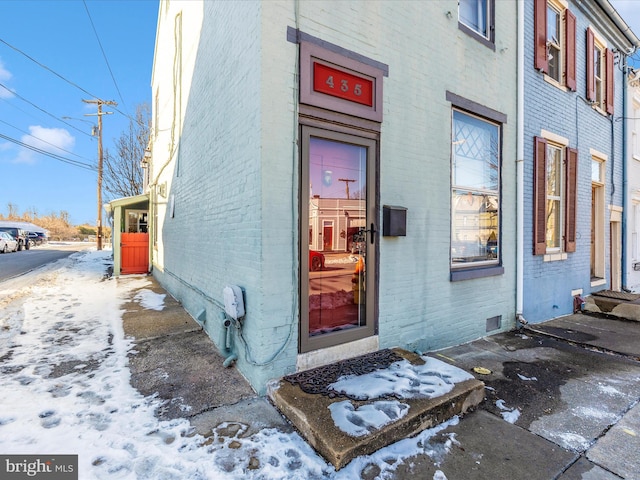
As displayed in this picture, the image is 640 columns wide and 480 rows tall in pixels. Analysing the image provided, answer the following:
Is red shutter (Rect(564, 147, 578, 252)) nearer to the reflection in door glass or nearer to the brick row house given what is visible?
the brick row house

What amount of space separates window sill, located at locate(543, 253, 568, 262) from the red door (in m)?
11.1

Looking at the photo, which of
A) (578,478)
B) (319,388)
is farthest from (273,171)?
(578,478)

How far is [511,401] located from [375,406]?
1.38 metres

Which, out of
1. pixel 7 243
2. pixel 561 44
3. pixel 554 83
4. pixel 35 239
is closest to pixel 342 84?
pixel 554 83

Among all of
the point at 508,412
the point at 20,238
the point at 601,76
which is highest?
the point at 601,76

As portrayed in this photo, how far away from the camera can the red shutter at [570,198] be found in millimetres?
6078

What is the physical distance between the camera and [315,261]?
10.9 feet

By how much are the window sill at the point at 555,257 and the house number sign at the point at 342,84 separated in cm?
455

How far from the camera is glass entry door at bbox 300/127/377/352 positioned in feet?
10.8

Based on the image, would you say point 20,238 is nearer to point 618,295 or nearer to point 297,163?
point 297,163

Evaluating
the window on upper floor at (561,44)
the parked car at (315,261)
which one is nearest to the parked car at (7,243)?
the parked car at (315,261)

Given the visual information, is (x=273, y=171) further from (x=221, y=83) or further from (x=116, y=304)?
(x=116, y=304)

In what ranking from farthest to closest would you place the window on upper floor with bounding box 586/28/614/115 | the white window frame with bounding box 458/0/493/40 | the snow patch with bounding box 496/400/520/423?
the window on upper floor with bounding box 586/28/614/115 → the white window frame with bounding box 458/0/493/40 → the snow patch with bounding box 496/400/520/423

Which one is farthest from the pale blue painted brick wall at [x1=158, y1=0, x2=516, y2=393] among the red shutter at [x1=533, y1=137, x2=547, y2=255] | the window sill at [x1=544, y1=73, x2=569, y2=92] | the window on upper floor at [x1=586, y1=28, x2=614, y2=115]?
the window on upper floor at [x1=586, y1=28, x2=614, y2=115]
